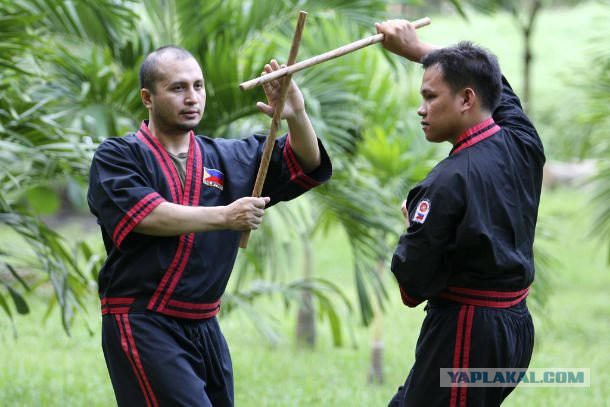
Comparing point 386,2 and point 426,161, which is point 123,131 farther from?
point 426,161

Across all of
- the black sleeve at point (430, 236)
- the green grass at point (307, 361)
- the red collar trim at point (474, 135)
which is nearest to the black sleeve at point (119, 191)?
the black sleeve at point (430, 236)

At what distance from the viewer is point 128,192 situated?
119 inches

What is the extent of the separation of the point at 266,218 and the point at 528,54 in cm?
581

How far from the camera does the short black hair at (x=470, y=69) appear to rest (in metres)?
2.96

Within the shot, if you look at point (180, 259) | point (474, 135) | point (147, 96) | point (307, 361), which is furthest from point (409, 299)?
point (307, 361)

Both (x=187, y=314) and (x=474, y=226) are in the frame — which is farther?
(x=187, y=314)

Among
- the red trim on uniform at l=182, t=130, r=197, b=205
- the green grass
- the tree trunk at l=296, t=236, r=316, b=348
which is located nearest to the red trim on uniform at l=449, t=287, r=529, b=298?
the red trim on uniform at l=182, t=130, r=197, b=205

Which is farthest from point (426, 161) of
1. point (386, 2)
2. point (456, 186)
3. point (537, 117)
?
point (537, 117)

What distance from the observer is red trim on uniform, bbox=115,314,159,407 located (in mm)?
3104

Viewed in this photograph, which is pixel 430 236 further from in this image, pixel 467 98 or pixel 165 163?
pixel 165 163

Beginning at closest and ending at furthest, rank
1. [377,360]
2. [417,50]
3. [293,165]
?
[417,50] < [293,165] < [377,360]

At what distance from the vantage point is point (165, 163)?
322 cm

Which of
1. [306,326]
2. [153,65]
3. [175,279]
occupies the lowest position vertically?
[306,326]

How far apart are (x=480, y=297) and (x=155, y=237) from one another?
109 centimetres
